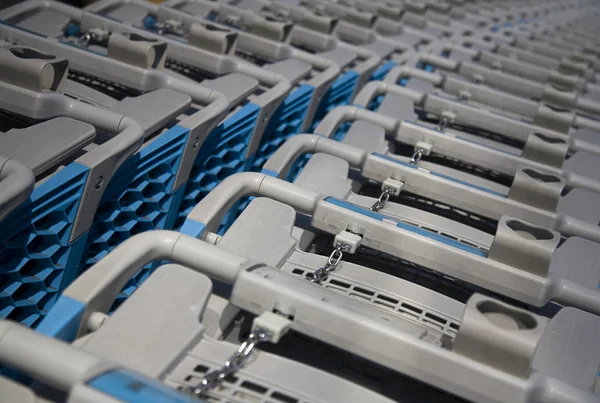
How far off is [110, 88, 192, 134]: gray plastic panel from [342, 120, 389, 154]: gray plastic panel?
0.61 meters

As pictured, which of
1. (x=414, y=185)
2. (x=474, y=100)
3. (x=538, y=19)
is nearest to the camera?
(x=414, y=185)

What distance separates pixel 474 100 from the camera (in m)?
3.54

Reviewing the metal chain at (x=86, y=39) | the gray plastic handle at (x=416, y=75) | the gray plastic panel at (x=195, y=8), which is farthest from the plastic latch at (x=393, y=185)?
the gray plastic panel at (x=195, y=8)

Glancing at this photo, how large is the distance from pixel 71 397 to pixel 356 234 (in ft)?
3.27

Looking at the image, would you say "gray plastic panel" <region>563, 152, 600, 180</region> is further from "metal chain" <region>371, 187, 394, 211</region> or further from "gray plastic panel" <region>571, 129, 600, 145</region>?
"metal chain" <region>371, 187, 394, 211</region>

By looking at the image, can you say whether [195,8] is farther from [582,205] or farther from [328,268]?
[328,268]

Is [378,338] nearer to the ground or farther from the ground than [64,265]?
farther from the ground

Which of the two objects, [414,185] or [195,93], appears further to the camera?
[195,93]

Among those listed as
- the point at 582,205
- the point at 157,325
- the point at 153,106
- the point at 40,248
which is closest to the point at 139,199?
the point at 153,106

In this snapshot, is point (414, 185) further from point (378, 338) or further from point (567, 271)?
point (378, 338)

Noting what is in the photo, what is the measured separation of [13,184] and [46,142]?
1.10 ft

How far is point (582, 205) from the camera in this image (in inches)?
100.0

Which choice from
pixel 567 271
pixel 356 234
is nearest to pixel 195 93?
pixel 356 234

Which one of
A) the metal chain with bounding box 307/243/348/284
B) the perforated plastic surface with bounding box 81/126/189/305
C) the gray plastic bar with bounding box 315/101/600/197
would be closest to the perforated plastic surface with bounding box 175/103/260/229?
the perforated plastic surface with bounding box 81/126/189/305
